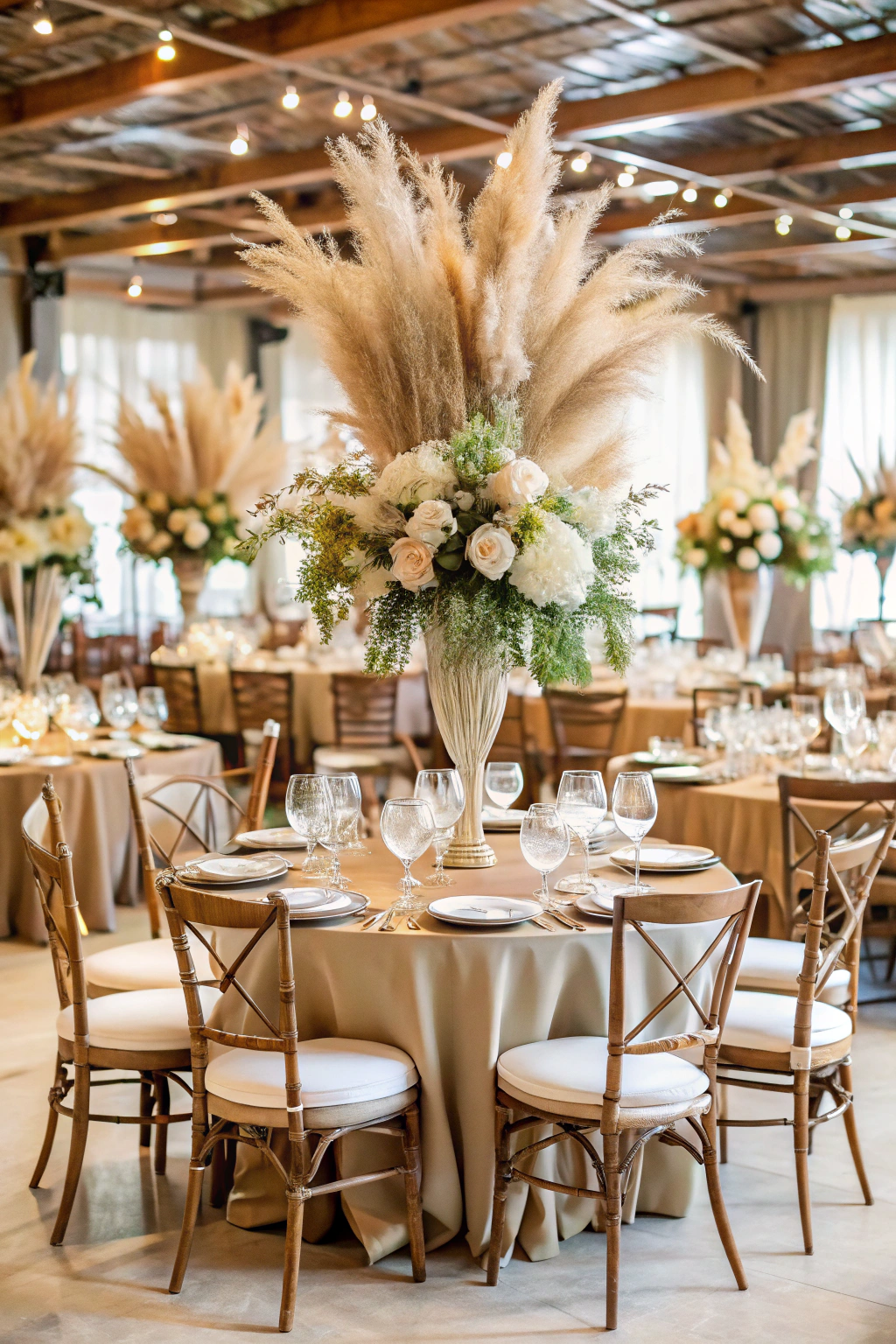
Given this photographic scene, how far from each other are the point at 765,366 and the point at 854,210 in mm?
2352

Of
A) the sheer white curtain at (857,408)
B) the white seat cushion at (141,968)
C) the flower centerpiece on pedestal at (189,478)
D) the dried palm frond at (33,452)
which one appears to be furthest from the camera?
the sheer white curtain at (857,408)

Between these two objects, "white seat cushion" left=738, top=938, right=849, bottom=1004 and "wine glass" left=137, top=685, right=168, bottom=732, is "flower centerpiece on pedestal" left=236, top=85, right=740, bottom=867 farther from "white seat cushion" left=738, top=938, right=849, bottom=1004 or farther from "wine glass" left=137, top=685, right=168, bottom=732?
"wine glass" left=137, top=685, right=168, bottom=732

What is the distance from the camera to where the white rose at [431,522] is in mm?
3018

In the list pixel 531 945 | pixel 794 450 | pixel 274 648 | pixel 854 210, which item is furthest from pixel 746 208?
pixel 531 945

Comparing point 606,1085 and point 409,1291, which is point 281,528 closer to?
point 606,1085

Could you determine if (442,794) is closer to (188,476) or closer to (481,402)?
(481,402)

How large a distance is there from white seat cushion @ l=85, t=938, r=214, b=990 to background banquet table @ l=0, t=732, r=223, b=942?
6.45ft

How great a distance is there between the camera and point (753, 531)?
7371 millimetres

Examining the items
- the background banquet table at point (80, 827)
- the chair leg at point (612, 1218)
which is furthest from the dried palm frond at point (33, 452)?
the chair leg at point (612, 1218)

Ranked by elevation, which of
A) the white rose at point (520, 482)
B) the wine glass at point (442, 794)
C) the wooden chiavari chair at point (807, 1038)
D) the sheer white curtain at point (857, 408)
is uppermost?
the sheer white curtain at point (857, 408)

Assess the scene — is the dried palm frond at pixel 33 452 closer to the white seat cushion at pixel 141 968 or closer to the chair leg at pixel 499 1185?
the white seat cushion at pixel 141 968

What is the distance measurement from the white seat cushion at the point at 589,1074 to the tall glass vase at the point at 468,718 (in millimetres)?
650

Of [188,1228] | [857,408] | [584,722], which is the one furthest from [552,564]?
[857,408]

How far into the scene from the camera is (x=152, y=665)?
8070 mm
